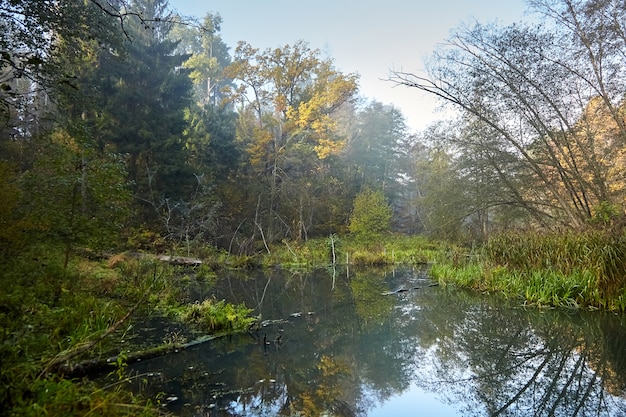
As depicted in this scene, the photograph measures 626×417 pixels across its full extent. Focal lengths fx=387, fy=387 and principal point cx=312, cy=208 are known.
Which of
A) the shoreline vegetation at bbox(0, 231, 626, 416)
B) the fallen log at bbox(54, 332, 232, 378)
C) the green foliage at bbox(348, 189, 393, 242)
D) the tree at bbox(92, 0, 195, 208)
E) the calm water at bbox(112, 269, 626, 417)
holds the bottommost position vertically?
the calm water at bbox(112, 269, 626, 417)

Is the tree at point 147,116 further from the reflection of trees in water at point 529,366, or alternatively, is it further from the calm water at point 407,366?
the reflection of trees in water at point 529,366

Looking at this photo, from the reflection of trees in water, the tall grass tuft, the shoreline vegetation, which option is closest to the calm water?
the reflection of trees in water

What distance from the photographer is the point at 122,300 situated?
23.9ft

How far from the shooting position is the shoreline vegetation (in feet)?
7.73

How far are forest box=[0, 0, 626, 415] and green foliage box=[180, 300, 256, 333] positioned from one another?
1.20m

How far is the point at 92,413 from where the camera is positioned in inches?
92.4

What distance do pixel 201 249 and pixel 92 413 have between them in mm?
14390

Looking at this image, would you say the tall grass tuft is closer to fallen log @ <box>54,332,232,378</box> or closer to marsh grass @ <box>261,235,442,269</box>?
fallen log @ <box>54,332,232,378</box>

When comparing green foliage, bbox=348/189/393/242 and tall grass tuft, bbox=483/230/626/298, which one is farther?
green foliage, bbox=348/189/393/242

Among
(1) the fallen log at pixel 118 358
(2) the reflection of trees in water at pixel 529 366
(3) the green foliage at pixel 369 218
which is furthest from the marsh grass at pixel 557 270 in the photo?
(3) the green foliage at pixel 369 218

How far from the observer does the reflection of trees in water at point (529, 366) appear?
3.62m

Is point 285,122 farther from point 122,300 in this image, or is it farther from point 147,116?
point 122,300

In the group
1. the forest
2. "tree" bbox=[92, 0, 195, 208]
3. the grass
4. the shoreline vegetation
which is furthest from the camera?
"tree" bbox=[92, 0, 195, 208]

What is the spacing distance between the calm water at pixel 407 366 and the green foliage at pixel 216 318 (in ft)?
1.02
